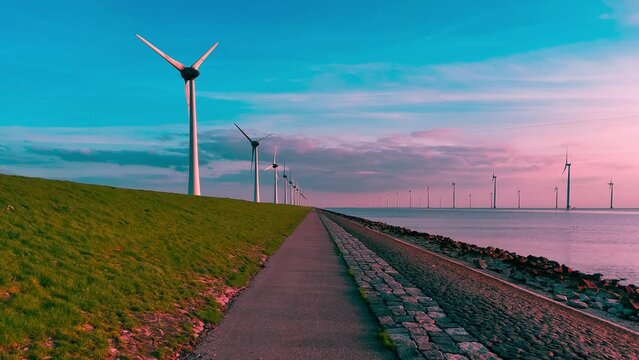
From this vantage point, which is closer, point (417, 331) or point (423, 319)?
point (417, 331)

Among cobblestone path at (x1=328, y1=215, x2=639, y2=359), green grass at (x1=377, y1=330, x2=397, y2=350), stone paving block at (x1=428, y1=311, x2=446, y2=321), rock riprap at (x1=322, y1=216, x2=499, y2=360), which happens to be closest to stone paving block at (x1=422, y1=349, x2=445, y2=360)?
rock riprap at (x1=322, y1=216, x2=499, y2=360)

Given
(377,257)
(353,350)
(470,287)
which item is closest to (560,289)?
(470,287)

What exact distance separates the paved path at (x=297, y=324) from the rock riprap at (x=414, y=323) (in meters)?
0.41

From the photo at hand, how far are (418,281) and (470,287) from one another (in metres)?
1.86

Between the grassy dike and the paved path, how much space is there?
769mm

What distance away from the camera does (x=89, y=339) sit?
7.73 metres

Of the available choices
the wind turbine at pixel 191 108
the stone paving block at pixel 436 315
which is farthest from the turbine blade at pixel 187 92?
the stone paving block at pixel 436 315

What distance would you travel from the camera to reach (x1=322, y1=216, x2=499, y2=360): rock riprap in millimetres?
8289

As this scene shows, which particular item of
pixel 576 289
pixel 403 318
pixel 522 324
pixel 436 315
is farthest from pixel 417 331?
pixel 576 289

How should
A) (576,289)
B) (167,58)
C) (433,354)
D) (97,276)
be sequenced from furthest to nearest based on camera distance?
(167,58) → (576,289) → (97,276) → (433,354)

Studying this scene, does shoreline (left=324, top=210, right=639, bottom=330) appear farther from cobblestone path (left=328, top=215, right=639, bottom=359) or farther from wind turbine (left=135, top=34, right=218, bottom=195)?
wind turbine (left=135, top=34, right=218, bottom=195)

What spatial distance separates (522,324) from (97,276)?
10.5 meters

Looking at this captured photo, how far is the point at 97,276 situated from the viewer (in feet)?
35.8

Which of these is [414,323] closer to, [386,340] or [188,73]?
[386,340]
